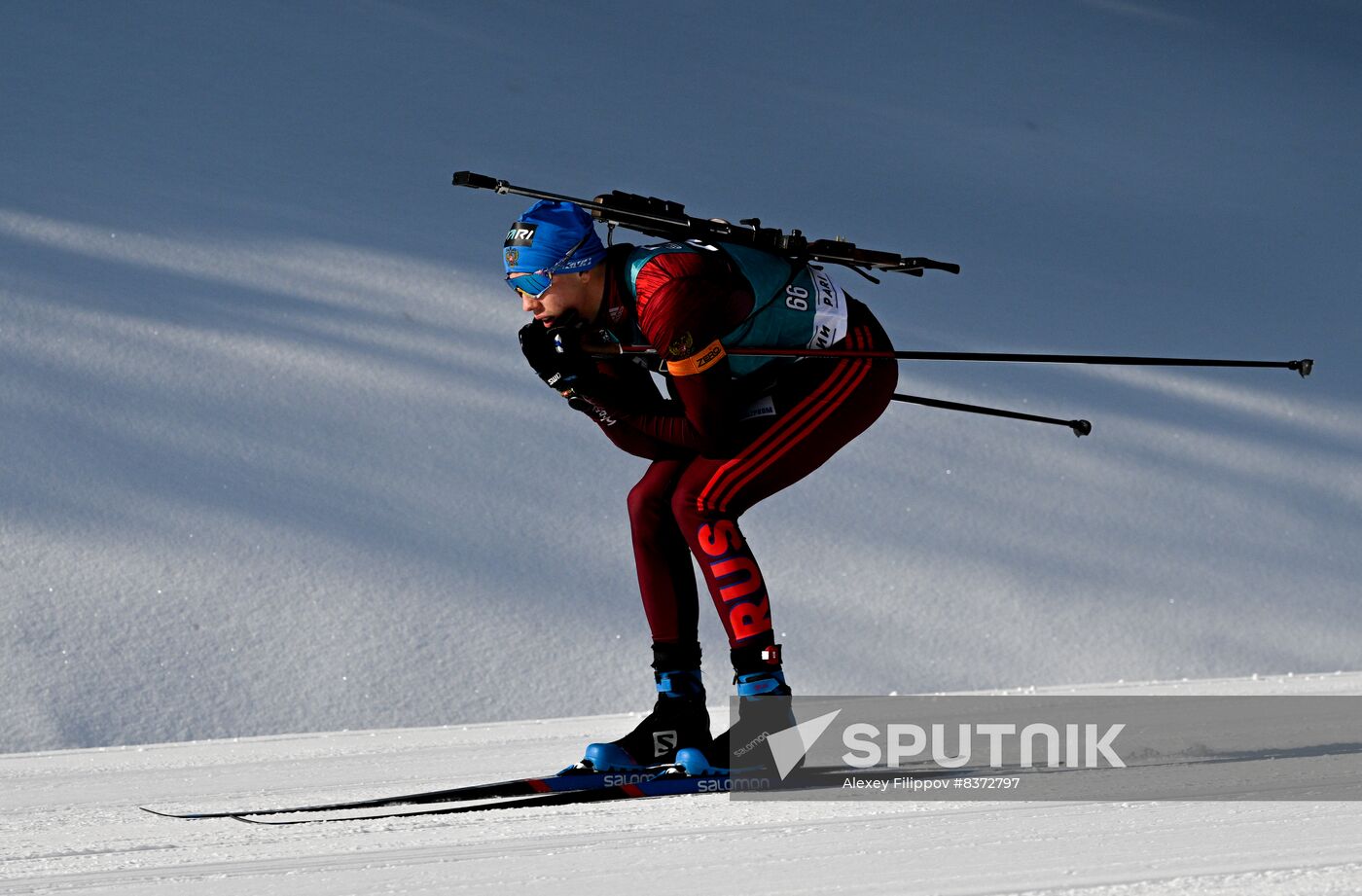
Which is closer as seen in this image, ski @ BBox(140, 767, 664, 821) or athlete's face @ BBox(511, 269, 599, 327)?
ski @ BBox(140, 767, 664, 821)

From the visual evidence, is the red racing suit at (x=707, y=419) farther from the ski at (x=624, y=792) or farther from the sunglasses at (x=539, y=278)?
the ski at (x=624, y=792)

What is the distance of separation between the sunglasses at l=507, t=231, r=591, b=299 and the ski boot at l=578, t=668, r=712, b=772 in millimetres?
485

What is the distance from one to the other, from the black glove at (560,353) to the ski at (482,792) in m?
0.43

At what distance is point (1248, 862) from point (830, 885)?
11.9 inches

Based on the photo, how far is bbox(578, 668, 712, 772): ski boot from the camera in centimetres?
168

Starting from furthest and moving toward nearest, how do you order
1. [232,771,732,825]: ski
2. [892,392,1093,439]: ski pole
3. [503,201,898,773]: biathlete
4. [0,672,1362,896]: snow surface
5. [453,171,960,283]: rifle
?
[892,392,1093,439]: ski pole < [453,171,960,283]: rifle < [503,201,898,773]: biathlete < [232,771,732,825]: ski < [0,672,1362,896]: snow surface

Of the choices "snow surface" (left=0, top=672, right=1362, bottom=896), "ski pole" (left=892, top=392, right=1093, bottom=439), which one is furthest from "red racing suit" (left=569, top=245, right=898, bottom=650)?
"snow surface" (left=0, top=672, right=1362, bottom=896)

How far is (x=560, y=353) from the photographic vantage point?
1589 millimetres

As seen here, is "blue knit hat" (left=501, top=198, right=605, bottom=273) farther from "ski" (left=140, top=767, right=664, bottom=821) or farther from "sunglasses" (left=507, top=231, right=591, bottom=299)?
"ski" (left=140, top=767, right=664, bottom=821)

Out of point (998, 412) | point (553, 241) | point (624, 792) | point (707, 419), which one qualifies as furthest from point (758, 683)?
point (998, 412)

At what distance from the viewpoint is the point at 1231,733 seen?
1.96m

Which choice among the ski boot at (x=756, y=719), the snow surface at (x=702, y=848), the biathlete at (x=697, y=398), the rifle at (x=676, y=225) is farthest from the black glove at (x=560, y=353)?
the snow surface at (x=702, y=848)

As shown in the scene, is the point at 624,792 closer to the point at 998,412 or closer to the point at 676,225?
the point at 676,225

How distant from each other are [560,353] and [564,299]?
0.06 metres
